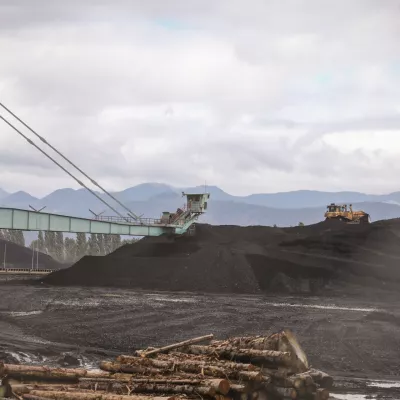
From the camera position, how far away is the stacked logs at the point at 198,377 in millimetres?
12297

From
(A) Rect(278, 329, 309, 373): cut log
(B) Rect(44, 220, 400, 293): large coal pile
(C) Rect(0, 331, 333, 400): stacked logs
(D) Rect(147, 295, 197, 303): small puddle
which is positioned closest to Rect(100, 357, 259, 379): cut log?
(C) Rect(0, 331, 333, 400): stacked logs

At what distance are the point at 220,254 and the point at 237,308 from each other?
13544 mm

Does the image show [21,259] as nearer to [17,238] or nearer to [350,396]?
[17,238]

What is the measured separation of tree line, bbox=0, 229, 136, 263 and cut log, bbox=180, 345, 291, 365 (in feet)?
321

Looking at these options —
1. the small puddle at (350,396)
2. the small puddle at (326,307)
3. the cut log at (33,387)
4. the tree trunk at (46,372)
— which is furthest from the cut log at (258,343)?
the small puddle at (326,307)

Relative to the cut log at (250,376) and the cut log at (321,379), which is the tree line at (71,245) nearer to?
the cut log at (321,379)

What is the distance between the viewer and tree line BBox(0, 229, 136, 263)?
113m

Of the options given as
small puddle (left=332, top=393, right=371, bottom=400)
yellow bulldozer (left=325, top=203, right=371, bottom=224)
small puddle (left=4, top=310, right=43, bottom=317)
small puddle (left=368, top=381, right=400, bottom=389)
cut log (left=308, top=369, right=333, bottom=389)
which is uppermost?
yellow bulldozer (left=325, top=203, right=371, bottom=224)

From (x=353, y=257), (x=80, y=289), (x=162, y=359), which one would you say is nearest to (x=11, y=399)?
(x=162, y=359)

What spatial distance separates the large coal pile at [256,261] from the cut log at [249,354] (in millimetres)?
28414

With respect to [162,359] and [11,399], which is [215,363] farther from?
[11,399]

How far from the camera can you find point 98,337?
24.6 meters

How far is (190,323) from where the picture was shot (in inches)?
1081

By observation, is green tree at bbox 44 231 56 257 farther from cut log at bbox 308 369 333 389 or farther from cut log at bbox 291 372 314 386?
cut log at bbox 291 372 314 386
